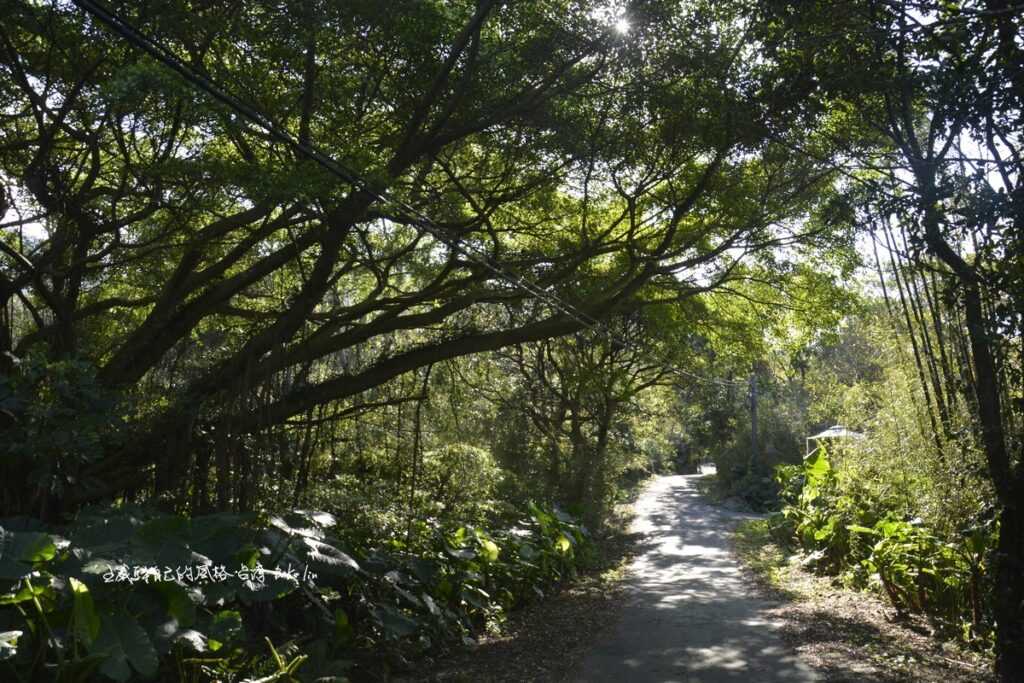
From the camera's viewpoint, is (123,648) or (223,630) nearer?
(123,648)

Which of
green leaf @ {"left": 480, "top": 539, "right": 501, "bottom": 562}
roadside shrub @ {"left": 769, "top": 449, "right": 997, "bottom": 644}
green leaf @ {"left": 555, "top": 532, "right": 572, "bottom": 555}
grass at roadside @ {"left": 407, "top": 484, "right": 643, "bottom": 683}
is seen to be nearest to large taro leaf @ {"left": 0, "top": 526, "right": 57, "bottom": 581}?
Result: grass at roadside @ {"left": 407, "top": 484, "right": 643, "bottom": 683}

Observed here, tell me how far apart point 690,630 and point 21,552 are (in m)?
6.46

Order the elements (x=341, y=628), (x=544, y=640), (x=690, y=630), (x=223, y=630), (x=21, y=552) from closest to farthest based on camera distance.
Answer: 1. (x=21, y=552)
2. (x=223, y=630)
3. (x=341, y=628)
4. (x=544, y=640)
5. (x=690, y=630)

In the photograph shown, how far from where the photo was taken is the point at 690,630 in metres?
8.28

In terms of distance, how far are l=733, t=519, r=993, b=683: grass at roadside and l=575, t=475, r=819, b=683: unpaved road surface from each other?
0.26 metres

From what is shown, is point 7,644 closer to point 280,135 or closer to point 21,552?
point 21,552

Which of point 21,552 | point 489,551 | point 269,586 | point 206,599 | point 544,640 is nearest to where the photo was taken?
point 21,552

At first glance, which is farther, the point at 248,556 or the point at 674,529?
the point at 674,529

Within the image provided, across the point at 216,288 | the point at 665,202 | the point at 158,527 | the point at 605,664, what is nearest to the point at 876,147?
the point at 665,202

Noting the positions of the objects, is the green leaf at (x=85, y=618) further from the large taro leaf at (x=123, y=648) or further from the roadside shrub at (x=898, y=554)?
the roadside shrub at (x=898, y=554)

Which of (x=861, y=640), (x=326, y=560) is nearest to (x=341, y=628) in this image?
(x=326, y=560)

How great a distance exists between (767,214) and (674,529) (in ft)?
40.0

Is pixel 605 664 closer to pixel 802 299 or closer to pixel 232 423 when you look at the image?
pixel 232 423

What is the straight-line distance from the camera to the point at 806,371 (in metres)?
36.5
